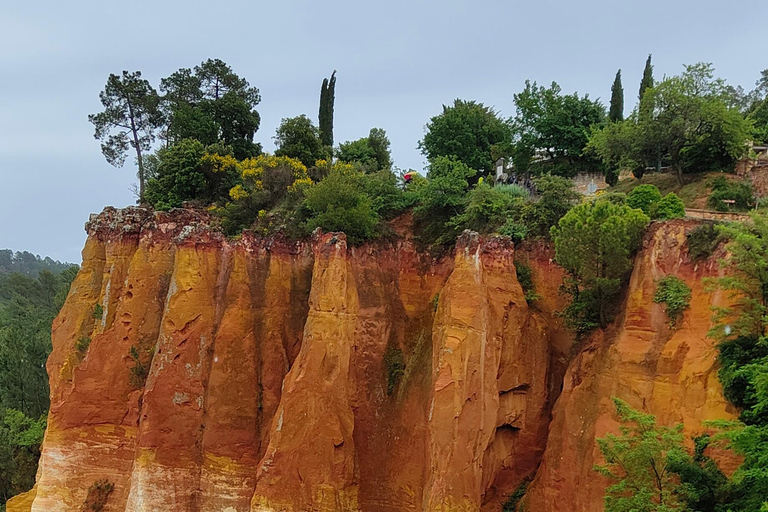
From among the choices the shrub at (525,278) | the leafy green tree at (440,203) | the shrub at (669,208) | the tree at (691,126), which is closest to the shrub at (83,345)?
the leafy green tree at (440,203)

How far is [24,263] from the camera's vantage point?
156875mm

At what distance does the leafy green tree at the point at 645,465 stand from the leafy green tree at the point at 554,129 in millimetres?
19703

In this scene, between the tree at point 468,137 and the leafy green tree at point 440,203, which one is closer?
the leafy green tree at point 440,203

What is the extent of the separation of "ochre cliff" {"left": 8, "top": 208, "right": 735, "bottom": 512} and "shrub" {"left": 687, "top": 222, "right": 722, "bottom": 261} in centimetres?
24

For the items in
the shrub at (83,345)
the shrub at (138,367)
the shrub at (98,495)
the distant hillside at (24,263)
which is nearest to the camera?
the shrub at (98,495)

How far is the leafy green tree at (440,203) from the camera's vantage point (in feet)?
64.0

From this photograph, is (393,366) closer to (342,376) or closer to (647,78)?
(342,376)

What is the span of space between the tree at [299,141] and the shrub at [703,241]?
64.9ft

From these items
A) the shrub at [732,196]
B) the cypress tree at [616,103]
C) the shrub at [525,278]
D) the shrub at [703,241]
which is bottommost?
the shrub at [525,278]

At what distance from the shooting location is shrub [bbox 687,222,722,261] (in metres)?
12.6

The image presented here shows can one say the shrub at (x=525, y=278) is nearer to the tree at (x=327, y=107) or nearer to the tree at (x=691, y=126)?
the tree at (x=691, y=126)

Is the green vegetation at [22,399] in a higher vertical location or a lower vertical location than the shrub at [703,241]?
lower

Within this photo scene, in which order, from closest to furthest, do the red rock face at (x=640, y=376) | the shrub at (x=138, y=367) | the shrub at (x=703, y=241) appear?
the red rock face at (x=640, y=376), the shrub at (x=703, y=241), the shrub at (x=138, y=367)

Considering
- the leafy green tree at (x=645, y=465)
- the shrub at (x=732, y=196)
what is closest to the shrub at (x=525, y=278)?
the leafy green tree at (x=645, y=465)
